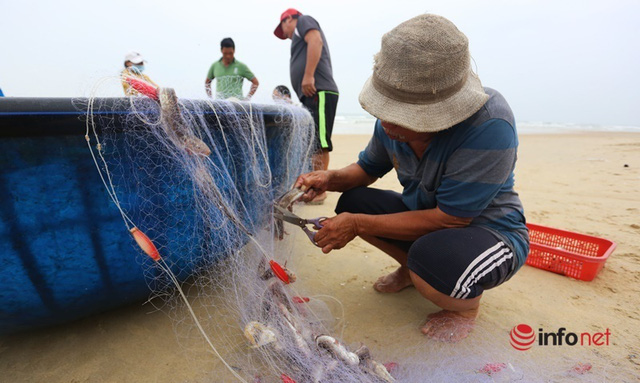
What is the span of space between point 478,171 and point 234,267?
122 cm

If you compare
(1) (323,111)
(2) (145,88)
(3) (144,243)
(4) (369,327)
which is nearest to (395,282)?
(4) (369,327)

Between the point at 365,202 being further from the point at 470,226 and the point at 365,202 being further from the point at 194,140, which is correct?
the point at 194,140

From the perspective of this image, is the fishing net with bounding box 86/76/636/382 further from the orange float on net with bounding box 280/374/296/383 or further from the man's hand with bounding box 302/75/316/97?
the man's hand with bounding box 302/75/316/97

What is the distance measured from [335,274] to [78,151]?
174 cm

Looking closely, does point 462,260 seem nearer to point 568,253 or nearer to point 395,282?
point 395,282

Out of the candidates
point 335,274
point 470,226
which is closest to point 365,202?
point 335,274

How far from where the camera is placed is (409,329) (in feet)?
6.38

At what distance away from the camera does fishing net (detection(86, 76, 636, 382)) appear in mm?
1465

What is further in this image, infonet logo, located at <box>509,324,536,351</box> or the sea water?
the sea water

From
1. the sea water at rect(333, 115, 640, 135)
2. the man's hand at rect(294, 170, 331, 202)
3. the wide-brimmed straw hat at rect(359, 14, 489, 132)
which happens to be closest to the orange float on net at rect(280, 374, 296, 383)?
the man's hand at rect(294, 170, 331, 202)

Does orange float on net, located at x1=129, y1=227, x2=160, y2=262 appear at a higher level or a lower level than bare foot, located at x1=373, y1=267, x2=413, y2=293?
higher

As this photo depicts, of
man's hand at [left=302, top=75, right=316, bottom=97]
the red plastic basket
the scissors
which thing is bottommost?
the red plastic basket

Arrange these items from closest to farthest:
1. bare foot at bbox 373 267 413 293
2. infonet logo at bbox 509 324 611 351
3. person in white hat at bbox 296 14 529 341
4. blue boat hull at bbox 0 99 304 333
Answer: blue boat hull at bbox 0 99 304 333, person in white hat at bbox 296 14 529 341, infonet logo at bbox 509 324 611 351, bare foot at bbox 373 267 413 293

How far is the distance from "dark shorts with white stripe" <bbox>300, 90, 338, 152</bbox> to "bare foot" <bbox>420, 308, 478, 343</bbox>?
2489mm
